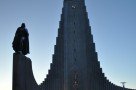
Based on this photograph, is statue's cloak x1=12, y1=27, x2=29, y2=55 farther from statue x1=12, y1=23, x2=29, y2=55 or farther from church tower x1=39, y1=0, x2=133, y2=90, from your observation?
church tower x1=39, y1=0, x2=133, y2=90

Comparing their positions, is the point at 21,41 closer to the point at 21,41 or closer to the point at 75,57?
the point at 21,41

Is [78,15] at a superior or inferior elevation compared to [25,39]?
superior

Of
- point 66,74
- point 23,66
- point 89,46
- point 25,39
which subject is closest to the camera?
point 23,66

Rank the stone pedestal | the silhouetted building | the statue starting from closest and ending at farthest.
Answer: the stone pedestal → the statue → the silhouetted building

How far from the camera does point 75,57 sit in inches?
3684

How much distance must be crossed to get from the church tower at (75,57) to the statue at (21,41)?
227 ft

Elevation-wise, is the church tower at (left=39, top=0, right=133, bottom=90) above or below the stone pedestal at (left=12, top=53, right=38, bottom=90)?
above

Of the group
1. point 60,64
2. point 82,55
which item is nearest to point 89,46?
point 82,55

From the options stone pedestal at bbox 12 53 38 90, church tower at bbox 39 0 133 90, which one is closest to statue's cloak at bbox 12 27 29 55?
stone pedestal at bbox 12 53 38 90

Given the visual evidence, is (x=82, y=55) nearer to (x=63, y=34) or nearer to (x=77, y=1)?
(x=63, y=34)

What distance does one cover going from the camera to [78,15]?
324ft

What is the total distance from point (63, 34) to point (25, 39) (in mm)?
76771

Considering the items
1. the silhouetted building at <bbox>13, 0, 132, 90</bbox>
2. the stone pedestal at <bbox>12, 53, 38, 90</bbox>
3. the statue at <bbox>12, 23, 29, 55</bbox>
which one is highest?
the silhouetted building at <bbox>13, 0, 132, 90</bbox>

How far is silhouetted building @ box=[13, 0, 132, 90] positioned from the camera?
9125cm
